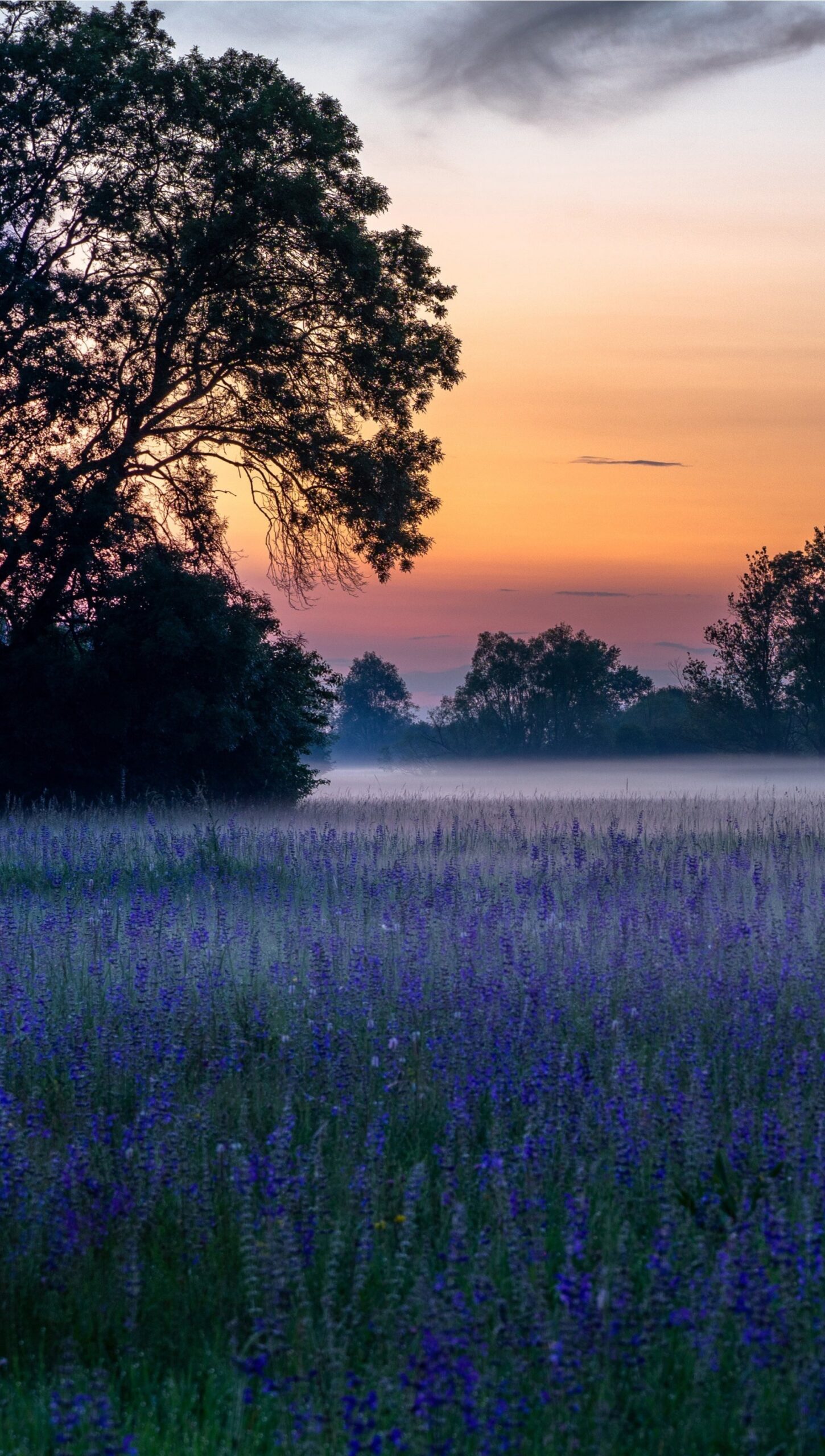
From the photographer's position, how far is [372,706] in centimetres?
12175

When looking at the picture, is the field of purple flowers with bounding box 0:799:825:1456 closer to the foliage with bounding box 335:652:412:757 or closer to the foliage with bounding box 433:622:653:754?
the foliage with bounding box 433:622:653:754

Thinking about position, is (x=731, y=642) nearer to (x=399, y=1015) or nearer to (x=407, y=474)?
(x=407, y=474)

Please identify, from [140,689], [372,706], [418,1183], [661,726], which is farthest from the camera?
[372,706]

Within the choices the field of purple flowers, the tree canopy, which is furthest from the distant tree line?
the field of purple flowers

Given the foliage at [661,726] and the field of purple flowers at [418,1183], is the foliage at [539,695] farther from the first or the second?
the field of purple flowers at [418,1183]

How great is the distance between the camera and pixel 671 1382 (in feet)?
11.0

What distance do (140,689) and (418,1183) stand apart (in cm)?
1637

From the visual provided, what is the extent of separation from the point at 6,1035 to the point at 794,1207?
3.76 meters

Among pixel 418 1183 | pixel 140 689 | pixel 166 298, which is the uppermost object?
pixel 166 298

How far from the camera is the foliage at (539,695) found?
74.6 m

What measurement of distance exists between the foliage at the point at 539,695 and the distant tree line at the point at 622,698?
7 cm

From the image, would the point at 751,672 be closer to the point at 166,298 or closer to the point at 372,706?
the point at 166,298

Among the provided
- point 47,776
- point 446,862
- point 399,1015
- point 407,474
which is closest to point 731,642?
point 407,474

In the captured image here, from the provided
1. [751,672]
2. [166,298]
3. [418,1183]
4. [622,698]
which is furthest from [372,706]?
[418,1183]
